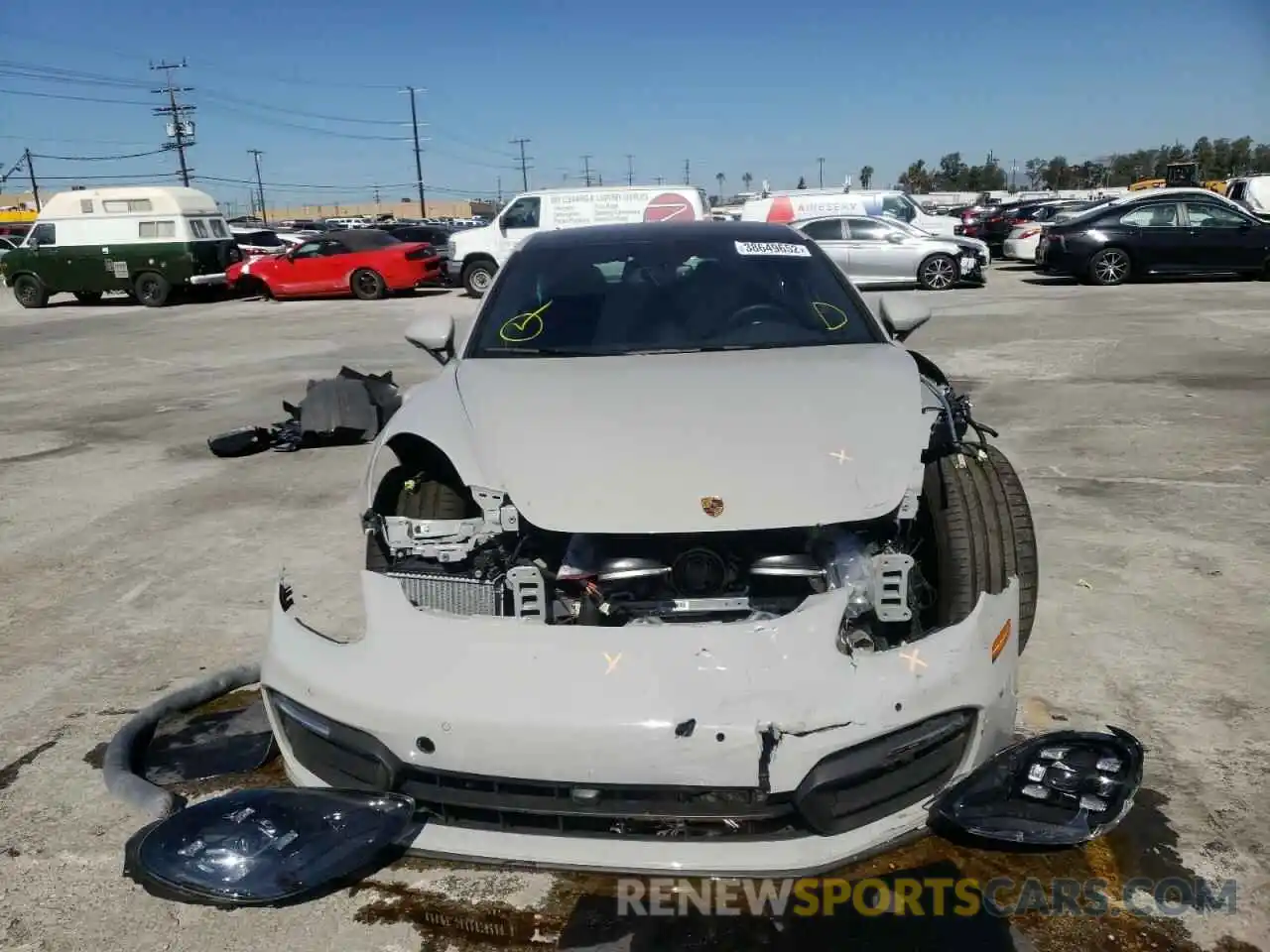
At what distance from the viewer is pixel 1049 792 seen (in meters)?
2.31

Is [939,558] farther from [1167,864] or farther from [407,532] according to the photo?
[407,532]

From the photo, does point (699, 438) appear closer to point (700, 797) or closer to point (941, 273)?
point (700, 797)

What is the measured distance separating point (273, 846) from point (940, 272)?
58.4ft

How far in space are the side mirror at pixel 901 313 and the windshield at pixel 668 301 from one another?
0.62 ft

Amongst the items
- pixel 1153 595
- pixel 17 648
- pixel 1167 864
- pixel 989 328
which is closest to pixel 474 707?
pixel 1167 864

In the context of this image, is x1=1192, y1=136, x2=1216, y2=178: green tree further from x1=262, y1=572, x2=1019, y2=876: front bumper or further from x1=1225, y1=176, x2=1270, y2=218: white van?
x1=262, y1=572, x2=1019, y2=876: front bumper

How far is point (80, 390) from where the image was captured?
1053cm

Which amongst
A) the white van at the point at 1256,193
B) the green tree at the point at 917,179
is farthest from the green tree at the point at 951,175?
the white van at the point at 1256,193

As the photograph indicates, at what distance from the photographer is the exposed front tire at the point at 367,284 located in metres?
20.2

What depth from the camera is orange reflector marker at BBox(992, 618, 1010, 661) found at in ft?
7.80

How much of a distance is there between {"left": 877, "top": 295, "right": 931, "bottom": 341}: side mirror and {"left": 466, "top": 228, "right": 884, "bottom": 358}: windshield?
0.62 feet

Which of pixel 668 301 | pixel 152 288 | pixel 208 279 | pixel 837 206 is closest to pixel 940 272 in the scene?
pixel 837 206

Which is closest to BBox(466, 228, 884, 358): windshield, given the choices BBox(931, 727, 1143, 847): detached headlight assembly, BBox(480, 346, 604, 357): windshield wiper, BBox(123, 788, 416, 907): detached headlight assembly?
BBox(480, 346, 604, 357): windshield wiper

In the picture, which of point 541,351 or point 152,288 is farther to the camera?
point 152,288
